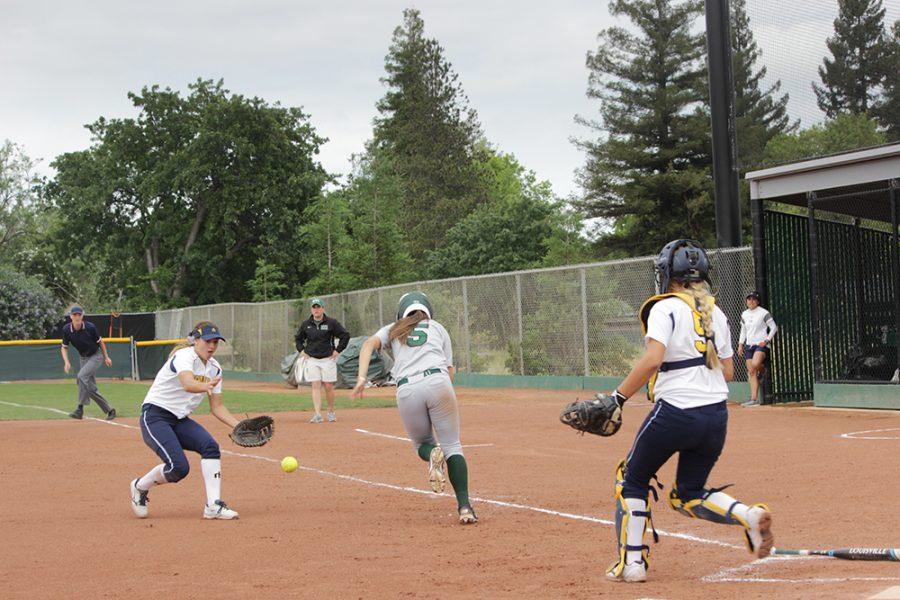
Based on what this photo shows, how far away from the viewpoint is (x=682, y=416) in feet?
20.0

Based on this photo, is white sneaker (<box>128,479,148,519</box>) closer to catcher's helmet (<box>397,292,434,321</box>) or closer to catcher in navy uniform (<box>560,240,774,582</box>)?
catcher's helmet (<box>397,292,434,321</box>)

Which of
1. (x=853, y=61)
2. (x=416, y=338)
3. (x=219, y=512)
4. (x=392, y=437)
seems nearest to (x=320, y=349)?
(x=392, y=437)

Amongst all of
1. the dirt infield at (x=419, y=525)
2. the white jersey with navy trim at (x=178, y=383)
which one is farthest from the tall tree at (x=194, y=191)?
the white jersey with navy trim at (x=178, y=383)

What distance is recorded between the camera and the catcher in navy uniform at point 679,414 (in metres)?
6.10

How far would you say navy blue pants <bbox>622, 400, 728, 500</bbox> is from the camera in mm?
6113

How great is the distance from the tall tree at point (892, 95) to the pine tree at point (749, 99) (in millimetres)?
1893

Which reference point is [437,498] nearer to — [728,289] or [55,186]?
[728,289]

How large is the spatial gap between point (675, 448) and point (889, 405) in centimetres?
1290

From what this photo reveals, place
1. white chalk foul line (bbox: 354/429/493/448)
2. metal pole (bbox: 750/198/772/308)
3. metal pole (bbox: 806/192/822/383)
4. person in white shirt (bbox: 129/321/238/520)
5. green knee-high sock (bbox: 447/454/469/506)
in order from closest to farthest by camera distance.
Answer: green knee-high sock (bbox: 447/454/469/506) < person in white shirt (bbox: 129/321/238/520) < white chalk foul line (bbox: 354/429/493/448) < metal pole (bbox: 806/192/822/383) < metal pole (bbox: 750/198/772/308)

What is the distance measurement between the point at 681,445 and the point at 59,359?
3583cm

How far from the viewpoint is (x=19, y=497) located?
1066 cm

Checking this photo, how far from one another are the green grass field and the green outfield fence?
4821 mm

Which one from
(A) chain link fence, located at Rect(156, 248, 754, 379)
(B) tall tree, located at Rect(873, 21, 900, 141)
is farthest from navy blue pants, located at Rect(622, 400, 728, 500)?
(A) chain link fence, located at Rect(156, 248, 754, 379)

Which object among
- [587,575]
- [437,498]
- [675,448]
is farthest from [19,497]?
[675,448]
